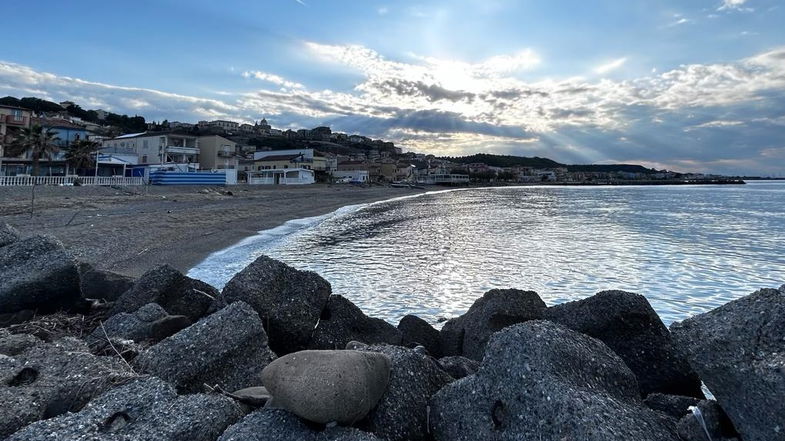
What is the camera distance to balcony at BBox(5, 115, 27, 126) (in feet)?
185

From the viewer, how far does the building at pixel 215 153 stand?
7806 centimetres

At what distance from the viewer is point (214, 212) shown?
30469 millimetres

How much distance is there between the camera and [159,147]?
70125 mm

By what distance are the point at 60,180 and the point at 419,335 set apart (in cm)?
4787

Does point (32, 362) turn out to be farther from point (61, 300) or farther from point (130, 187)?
point (130, 187)

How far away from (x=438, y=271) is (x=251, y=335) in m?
10.8

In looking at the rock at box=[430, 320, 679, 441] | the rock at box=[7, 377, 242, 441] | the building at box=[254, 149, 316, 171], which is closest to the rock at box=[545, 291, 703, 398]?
the rock at box=[430, 320, 679, 441]

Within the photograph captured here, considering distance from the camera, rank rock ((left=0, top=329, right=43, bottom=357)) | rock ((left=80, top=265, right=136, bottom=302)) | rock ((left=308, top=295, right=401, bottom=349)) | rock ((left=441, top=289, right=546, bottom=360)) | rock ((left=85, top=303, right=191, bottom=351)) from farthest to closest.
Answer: rock ((left=80, top=265, right=136, bottom=302)) < rock ((left=441, top=289, right=546, bottom=360)) < rock ((left=308, top=295, right=401, bottom=349)) < rock ((left=85, top=303, right=191, bottom=351)) < rock ((left=0, top=329, right=43, bottom=357))

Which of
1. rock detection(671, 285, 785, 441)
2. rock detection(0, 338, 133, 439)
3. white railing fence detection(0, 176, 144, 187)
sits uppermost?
rock detection(671, 285, 785, 441)

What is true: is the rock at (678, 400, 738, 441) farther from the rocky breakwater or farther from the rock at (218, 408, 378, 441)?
the rock at (218, 408, 378, 441)

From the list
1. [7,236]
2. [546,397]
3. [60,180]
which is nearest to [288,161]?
[60,180]

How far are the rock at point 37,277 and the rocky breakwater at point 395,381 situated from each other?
68cm

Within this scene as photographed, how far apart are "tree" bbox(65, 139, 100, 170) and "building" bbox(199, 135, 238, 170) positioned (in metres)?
23.5

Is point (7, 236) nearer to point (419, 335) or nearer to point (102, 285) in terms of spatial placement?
point (102, 285)
